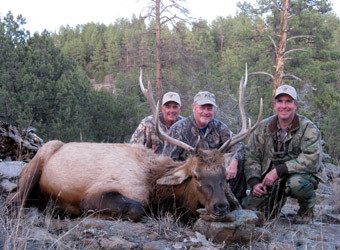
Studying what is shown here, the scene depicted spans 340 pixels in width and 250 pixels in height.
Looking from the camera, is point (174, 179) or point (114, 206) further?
point (174, 179)

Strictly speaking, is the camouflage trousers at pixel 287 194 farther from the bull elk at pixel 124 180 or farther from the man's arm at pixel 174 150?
the man's arm at pixel 174 150

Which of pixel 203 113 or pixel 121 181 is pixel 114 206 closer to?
pixel 121 181

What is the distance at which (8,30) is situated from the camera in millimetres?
14586

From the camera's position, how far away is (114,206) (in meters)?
3.99

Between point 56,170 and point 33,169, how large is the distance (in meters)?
0.39

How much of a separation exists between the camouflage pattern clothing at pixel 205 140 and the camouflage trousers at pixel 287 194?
36cm

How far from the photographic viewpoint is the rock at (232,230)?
144 inches

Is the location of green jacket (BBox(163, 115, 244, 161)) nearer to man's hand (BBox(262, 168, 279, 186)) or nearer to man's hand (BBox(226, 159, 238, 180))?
man's hand (BBox(226, 159, 238, 180))

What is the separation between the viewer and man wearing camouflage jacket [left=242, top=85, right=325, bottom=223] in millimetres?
4852

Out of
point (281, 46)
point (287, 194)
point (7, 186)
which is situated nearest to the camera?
point (287, 194)

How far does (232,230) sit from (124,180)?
58.3 inches

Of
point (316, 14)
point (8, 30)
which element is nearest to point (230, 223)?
point (8, 30)

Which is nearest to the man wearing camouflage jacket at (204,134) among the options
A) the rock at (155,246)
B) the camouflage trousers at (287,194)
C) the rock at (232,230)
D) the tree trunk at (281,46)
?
the camouflage trousers at (287,194)

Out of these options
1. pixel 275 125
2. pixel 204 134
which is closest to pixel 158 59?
pixel 204 134
